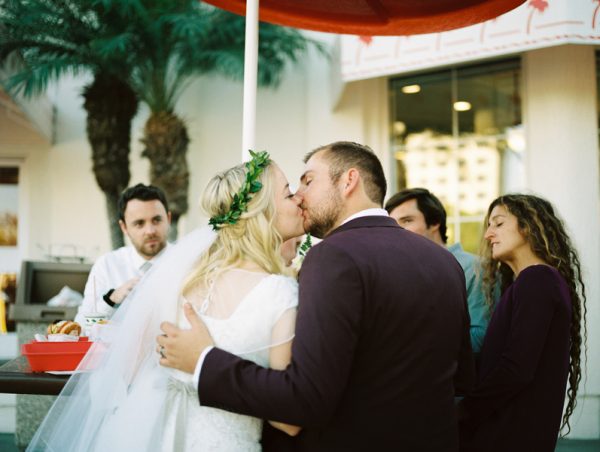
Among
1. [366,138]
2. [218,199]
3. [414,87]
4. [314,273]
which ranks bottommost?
[314,273]

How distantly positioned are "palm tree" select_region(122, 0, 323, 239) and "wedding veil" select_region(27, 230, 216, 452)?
277 inches

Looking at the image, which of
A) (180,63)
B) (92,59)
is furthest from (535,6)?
(92,59)

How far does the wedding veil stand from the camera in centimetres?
236

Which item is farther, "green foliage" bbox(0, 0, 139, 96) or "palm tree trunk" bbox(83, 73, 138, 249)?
"palm tree trunk" bbox(83, 73, 138, 249)

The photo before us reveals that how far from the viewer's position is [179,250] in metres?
2.56

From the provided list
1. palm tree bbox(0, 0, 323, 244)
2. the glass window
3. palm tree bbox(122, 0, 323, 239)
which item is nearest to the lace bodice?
the glass window

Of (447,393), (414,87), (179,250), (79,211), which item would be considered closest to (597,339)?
(414,87)

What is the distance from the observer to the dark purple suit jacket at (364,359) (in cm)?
196

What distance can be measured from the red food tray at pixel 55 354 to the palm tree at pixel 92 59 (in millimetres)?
6382

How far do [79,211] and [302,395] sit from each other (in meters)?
9.55

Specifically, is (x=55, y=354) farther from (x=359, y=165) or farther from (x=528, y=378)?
(x=528, y=378)

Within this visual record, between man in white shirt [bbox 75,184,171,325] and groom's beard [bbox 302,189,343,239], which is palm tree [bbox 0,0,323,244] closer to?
man in white shirt [bbox 75,184,171,325]

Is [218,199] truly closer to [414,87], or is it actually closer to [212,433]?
[212,433]

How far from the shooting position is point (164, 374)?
2396 mm
